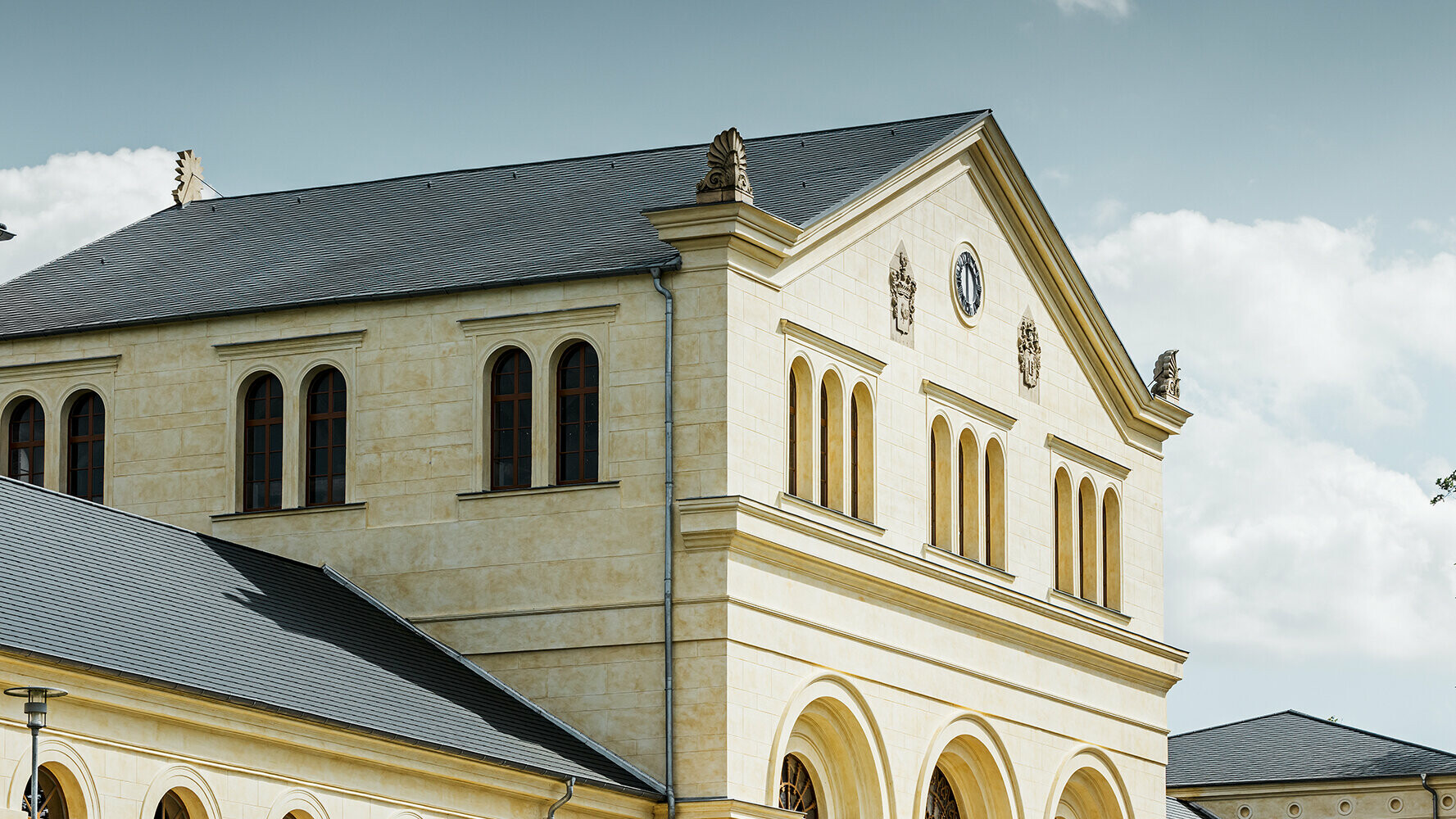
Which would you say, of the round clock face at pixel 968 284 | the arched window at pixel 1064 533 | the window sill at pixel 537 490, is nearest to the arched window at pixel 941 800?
the arched window at pixel 1064 533

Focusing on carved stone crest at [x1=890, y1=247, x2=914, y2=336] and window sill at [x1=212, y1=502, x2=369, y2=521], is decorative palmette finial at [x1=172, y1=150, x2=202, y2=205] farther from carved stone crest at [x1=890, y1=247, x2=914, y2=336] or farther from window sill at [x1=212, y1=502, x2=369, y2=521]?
carved stone crest at [x1=890, y1=247, x2=914, y2=336]

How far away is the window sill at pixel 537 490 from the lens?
4312 centimetres

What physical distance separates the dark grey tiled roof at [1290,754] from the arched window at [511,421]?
36.9m

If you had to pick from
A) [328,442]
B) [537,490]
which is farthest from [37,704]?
[328,442]

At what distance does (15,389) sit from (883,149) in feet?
56.5

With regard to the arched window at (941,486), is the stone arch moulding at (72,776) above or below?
below

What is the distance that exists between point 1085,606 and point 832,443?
1008cm

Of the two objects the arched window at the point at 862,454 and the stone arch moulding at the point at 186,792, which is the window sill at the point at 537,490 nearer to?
the arched window at the point at 862,454

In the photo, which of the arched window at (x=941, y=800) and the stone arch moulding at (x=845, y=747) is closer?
the stone arch moulding at (x=845, y=747)

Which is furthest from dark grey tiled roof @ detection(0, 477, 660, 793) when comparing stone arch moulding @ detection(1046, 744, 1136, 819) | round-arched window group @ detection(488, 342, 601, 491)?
stone arch moulding @ detection(1046, 744, 1136, 819)

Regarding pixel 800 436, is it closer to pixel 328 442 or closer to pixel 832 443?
pixel 832 443

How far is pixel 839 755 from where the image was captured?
4522 cm

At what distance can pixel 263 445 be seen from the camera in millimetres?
46125

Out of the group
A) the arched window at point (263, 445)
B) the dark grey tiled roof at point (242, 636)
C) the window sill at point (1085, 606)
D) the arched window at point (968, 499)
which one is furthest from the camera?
the window sill at point (1085, 606)
